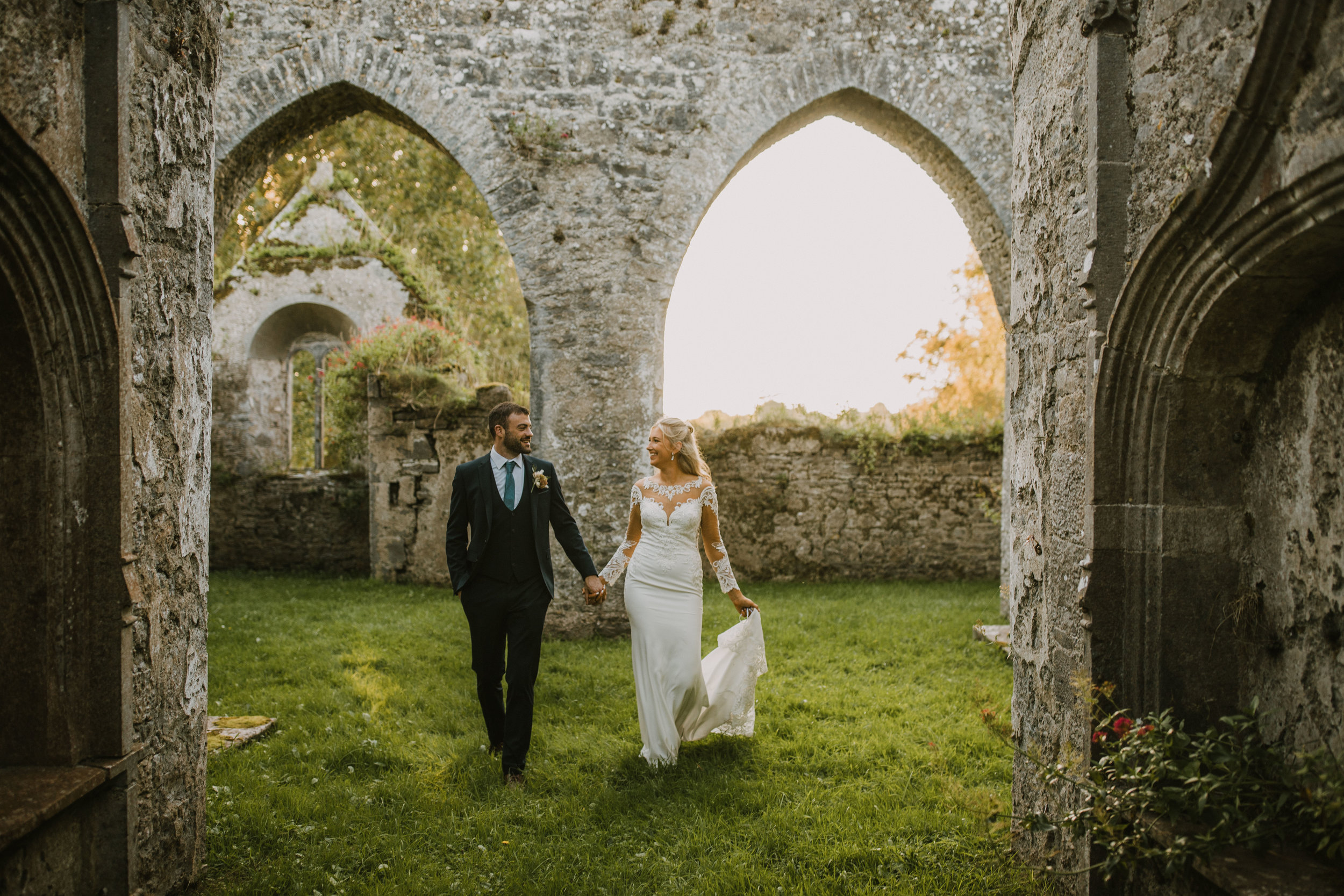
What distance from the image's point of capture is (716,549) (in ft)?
14.6

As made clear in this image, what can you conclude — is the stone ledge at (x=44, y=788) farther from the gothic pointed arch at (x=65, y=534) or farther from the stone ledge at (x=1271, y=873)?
the stone ledge at (x=1271, y=873)

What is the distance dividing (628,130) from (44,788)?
633cm

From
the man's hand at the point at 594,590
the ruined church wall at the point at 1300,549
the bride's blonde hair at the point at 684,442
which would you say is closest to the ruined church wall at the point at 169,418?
the man's hand at the point at 594,590

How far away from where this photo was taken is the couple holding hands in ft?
13.0

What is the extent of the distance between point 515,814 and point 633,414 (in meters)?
4.13

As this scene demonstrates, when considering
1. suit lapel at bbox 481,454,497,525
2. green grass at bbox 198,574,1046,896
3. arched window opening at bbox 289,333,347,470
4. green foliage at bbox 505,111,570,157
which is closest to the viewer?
green grass at bbox 198,574,1046,896

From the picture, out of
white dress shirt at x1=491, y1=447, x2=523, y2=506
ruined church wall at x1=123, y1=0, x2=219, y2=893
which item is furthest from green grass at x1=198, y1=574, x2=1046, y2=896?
white dress shirt at x1=491, y1=447, x2=523, y2=506

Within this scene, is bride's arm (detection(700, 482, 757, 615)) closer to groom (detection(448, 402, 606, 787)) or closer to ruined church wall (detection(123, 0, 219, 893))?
groom (detection(448, 402, 606, 787))

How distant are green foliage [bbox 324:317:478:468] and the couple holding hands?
566cm

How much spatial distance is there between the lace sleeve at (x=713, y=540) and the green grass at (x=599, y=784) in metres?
0.89

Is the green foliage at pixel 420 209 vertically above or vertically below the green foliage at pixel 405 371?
above

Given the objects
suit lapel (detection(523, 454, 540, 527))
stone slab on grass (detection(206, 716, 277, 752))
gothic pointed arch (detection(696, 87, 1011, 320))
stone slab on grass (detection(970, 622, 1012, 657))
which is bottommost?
stone slab on grass (detection(970, 622, 1012, 657))

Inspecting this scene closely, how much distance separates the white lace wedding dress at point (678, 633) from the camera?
413cm

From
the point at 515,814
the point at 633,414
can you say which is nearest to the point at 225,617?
the point at 633,414
